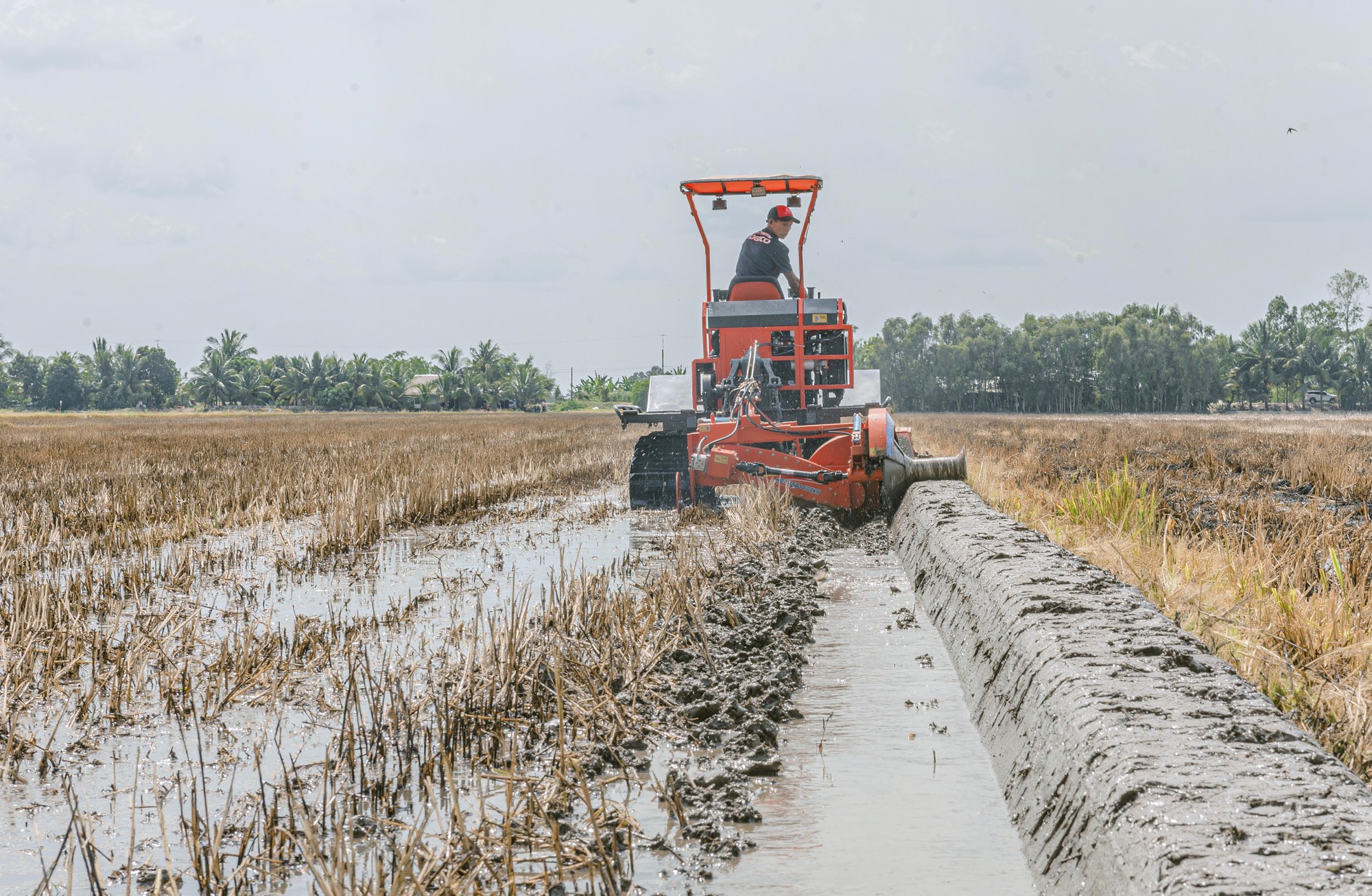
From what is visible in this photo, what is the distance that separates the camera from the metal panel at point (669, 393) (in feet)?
39.3

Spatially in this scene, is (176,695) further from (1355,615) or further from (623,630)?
(1355,615)

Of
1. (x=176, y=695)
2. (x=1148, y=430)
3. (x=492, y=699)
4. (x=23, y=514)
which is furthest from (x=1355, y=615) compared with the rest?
(x=1148, y=430)

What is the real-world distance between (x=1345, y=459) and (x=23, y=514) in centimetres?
1510

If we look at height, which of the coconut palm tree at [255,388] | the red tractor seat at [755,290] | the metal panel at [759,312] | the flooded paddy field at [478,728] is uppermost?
the coconut palm tree at [255,388]

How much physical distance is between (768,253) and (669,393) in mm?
1913

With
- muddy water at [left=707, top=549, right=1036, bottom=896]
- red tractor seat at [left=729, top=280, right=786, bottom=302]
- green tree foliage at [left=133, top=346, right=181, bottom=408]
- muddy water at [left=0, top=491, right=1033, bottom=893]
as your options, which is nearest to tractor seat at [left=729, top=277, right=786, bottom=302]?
red tractor seat at [left=729, top=280, right=786, bottom=302]

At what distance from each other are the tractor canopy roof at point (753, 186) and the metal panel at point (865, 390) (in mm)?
2116

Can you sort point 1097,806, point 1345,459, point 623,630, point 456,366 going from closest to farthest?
1. point 1097,806
2. point 623,630
3. point 1345,459
4. point 456,366

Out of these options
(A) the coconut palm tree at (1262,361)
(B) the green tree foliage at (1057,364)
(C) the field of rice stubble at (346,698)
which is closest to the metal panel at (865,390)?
(C) the field of rice stubble at (346,698)

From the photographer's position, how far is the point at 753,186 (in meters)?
11.9

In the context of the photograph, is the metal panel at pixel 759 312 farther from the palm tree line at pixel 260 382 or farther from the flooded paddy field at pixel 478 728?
the palm tree line at pixel 260 382

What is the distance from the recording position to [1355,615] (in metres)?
4.28

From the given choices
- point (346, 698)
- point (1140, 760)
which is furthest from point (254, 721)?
point (1140, 760)

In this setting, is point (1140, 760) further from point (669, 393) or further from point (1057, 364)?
point (1057, 364)
